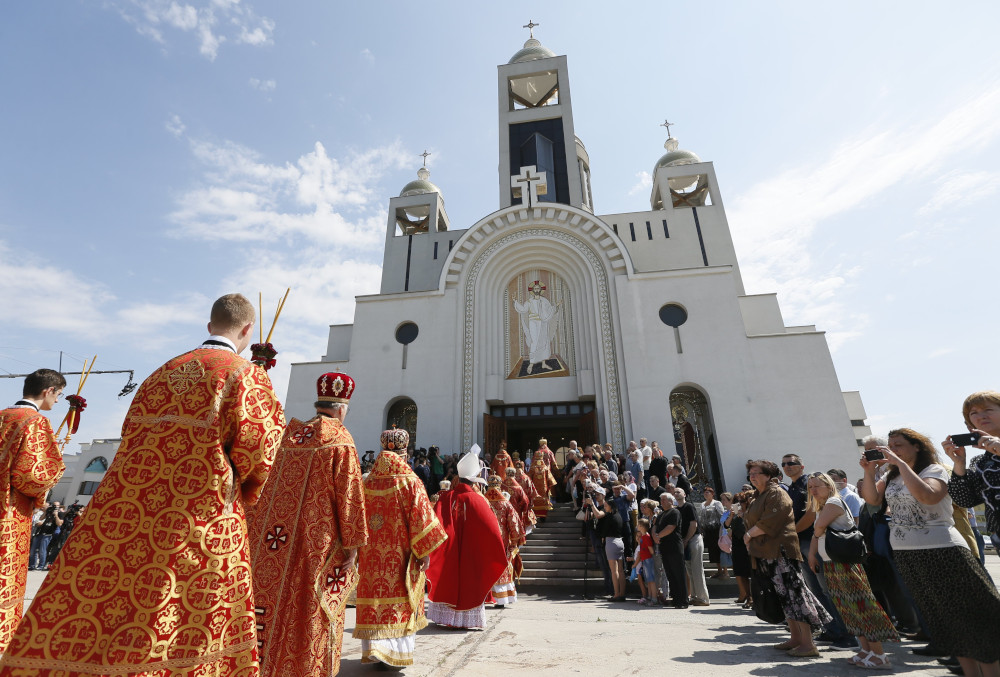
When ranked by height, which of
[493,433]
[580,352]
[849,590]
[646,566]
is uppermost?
[580,352]

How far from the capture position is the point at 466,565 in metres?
5.08

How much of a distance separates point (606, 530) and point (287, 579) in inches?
217

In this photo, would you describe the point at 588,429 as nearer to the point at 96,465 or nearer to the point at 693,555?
the point at 693,555

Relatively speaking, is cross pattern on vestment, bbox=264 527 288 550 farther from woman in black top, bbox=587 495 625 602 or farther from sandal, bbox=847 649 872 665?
woman in black top, bbox=587 495 625 602

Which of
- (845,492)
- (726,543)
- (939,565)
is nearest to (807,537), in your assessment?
(845,492)

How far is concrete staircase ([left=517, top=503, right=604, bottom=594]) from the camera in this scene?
816 centimetres

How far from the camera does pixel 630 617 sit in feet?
18.7

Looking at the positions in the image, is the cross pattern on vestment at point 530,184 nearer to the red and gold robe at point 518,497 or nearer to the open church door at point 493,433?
the open church door at point 493,433

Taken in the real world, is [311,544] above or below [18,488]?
below

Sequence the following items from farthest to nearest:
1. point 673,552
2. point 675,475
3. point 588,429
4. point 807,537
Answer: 1. point 588,429
2. point 675,475
3. point 673,552
4. point 807,537

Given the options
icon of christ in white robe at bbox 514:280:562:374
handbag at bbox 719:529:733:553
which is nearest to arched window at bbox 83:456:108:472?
icon of christ in white robe at bbox 514:280:562:374

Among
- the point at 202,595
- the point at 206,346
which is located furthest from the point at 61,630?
the point at 206,346

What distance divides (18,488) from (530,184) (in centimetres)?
1645

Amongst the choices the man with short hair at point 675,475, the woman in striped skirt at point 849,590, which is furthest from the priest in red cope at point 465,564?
the man with short hair at point 675,475
